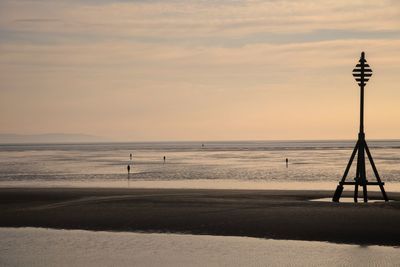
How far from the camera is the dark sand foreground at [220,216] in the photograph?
2298cm

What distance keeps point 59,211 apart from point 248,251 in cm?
1312

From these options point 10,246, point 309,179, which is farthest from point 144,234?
point 309,179

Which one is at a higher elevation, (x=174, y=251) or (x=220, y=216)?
(x=220, y=216)

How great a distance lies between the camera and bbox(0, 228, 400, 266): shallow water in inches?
710

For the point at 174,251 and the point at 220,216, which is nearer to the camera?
the point at 174,251

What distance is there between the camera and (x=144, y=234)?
23391mm

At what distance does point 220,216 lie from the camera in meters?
26.9

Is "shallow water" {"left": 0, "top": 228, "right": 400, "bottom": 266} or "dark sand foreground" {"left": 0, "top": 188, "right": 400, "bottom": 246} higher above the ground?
"dark sand foreground" {"left": 0, "top": 188, "right": 400, "bottom": 246}

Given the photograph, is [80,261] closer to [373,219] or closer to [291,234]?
[291,234]

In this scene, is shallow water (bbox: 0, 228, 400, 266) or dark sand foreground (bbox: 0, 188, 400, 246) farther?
dark sand foreground (bbox: 0, 188, 400, 246)

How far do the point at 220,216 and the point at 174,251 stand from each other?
7.24 m

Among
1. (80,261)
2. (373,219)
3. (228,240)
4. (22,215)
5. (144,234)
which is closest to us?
(80,261)

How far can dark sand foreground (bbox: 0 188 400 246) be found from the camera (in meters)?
23.0

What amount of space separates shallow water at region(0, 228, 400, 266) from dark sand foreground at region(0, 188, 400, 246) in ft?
4.63
